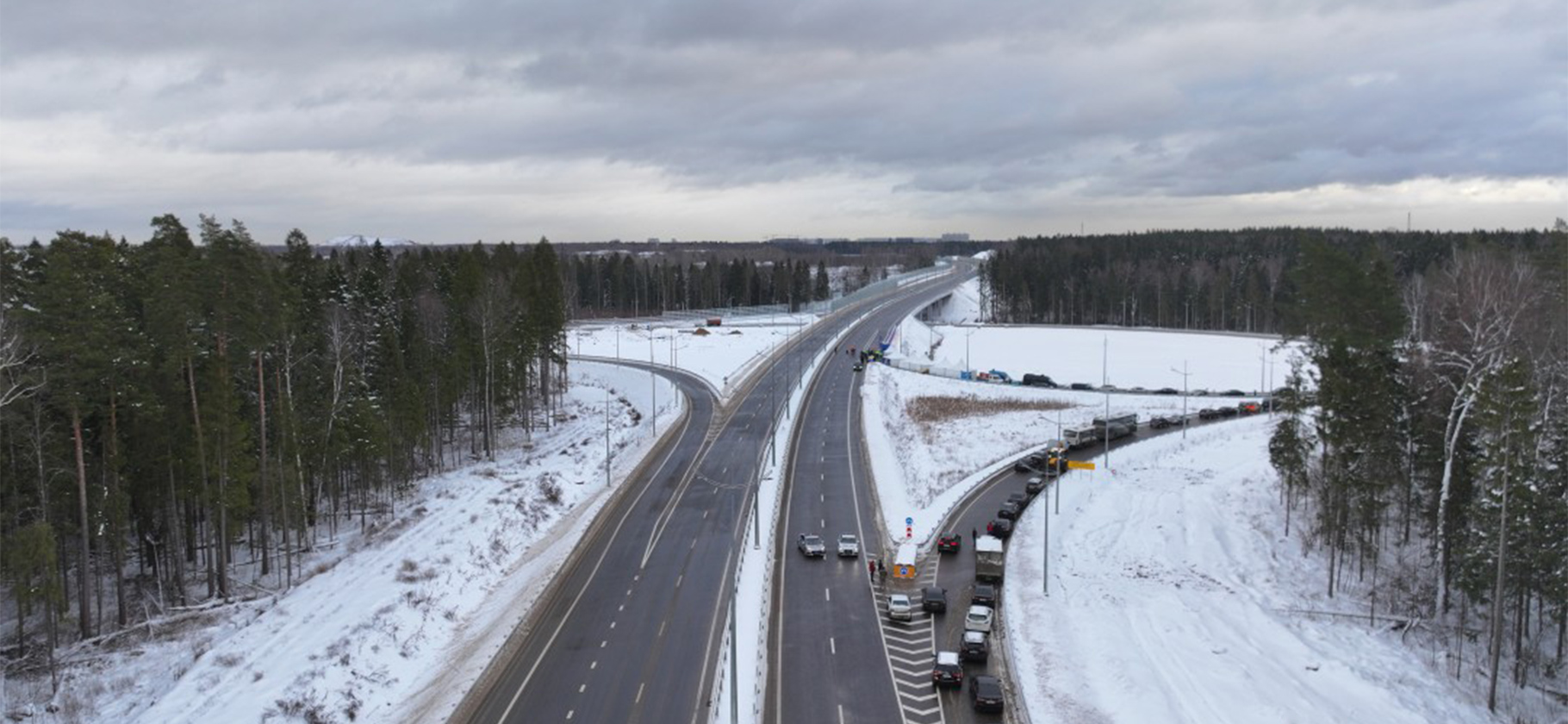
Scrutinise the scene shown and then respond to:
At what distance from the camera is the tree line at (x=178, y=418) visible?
107 ft

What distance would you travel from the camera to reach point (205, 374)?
3828 centimetres

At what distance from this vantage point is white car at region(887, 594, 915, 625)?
122 ft

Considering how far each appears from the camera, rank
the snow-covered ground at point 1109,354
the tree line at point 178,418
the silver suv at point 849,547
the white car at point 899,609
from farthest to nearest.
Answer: the snow-covered ground at point 1109,354, the silver suv at point 849,547, the white car at point 899,609, the tree line at point 178,418

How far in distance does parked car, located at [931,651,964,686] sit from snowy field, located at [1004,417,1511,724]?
2.08 meters

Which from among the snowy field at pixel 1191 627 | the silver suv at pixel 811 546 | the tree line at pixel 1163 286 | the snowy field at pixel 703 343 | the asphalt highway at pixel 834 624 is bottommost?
the snowy field at pixel 1191 627

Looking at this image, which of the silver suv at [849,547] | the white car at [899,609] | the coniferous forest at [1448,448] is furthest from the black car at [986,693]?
the coniferous forest at [1448,448]

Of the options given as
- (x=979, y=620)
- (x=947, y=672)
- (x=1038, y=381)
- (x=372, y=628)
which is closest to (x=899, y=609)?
(x=979, y=620)

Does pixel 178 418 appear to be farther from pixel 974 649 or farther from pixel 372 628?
pixel 974 649

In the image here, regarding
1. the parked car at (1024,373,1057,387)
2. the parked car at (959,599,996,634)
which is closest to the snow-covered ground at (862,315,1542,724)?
the parked car at (959,599,996,634)

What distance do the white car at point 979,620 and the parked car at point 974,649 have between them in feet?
4.32

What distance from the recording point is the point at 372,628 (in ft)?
114

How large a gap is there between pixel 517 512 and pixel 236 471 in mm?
14399

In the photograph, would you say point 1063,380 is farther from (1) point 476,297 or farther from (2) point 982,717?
(2) point 982,717

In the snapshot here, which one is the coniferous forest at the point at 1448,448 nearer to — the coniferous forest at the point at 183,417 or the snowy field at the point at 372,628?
the snowy field at the point at 372,628
